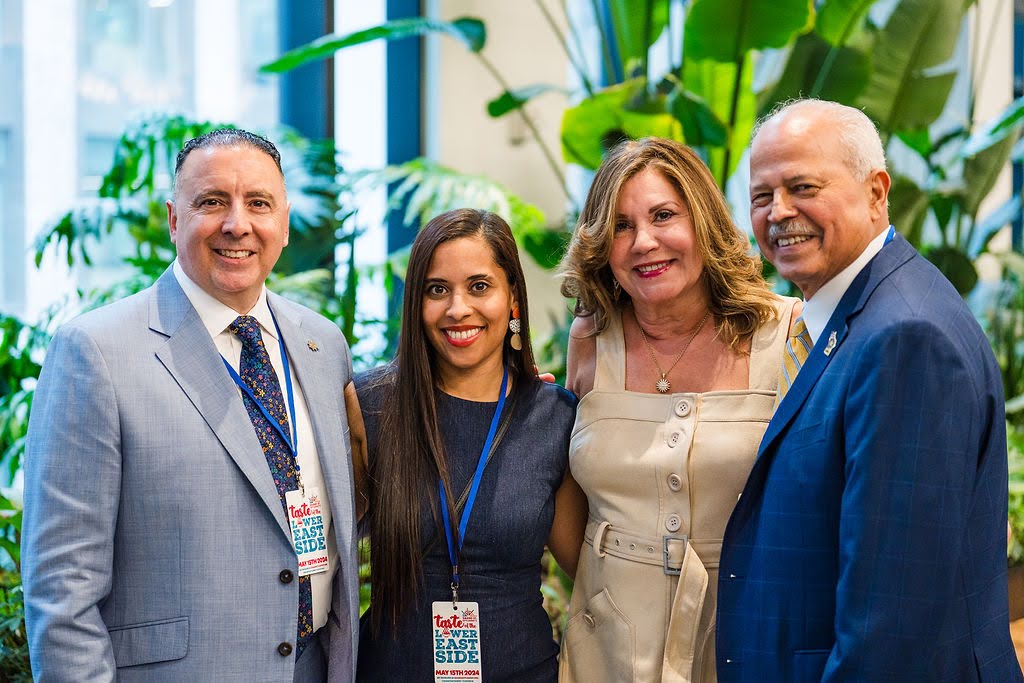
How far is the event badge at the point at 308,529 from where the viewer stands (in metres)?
1.91

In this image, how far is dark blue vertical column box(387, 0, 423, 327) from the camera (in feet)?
16.8

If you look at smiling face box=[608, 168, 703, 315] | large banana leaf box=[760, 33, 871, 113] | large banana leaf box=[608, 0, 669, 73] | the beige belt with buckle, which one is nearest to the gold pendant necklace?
smiling face box=[608, 168, 703, 315]

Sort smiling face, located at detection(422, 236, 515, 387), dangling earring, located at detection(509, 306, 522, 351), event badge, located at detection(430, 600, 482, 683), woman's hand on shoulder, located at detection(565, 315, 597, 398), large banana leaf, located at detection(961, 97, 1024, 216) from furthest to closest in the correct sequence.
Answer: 1. large banana leaf, located at detection(961, 97, 1024, 216)
2. woman's hand on shoulder, located at detection(565, 315, 597, 398)
3. dangling earring, located at detection(509, 306, 522, 351)
4. smiling face, located at detection(422, 236, 515, 387)
5. event badge, located at detection(430, 600, 482, 683)

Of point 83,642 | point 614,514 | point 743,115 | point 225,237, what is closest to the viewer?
point 83,642

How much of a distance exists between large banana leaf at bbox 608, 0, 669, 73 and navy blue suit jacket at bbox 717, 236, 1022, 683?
2369mm

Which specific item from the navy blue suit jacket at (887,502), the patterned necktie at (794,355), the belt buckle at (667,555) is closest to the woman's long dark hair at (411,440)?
the belt buckle at (667,555)

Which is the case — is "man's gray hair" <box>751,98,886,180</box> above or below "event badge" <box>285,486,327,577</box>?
above

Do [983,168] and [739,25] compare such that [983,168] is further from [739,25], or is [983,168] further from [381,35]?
[381,35]

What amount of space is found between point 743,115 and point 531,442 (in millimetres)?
2249

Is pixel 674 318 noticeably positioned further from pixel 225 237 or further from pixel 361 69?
pixel 361 69

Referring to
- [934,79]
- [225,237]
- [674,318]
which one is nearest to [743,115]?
[934,79]

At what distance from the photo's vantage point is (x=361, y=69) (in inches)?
205

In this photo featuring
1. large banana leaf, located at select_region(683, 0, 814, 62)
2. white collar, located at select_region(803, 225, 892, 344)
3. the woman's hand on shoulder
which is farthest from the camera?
large banana leaf, located at select_region(683, 0, 814, 62)

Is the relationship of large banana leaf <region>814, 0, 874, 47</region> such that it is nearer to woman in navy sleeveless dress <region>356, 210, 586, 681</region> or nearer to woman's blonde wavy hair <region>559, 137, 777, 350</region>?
woman's blonde wavy hair <region>559, 137, 777, 350</region>
